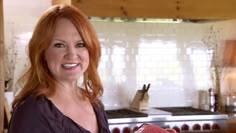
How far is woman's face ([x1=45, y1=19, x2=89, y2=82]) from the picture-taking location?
1.31 meters

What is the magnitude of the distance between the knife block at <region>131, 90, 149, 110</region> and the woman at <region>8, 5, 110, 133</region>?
2007 millimetres

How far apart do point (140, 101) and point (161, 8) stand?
774 mm

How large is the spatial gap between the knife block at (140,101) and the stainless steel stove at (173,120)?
Result: 5cm

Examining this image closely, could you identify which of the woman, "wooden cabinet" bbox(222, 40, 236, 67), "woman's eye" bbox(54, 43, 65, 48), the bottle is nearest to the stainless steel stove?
the bottle

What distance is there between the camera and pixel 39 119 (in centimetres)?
121

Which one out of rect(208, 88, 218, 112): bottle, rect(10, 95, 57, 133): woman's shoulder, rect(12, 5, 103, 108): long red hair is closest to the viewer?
rect(10, 95, 57, 133): woman's shoulder

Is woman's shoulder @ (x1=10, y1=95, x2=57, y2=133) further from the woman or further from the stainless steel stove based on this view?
the stainless steel stove

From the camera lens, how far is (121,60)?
3.63 metres

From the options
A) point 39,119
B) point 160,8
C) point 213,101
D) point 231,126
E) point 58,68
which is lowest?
point 231,126

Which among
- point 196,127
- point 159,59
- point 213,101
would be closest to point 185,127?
point 196,127

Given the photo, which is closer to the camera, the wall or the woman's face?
the woman's face

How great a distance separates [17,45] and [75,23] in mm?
2052

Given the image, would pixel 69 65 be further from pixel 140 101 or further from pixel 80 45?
pixel 140 101

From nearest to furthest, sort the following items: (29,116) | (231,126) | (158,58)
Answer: (29,116)
(231,126)
(158,58)
